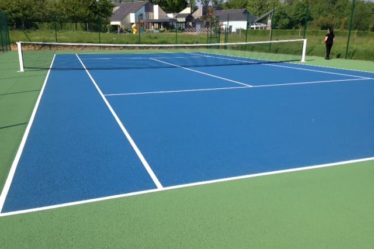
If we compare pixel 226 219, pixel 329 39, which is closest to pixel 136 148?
pixel 226 219

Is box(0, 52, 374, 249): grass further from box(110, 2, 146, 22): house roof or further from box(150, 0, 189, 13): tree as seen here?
box(150, 0, 189, 13): tree

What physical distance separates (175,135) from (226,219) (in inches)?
134

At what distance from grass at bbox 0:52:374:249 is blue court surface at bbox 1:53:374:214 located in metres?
0.38

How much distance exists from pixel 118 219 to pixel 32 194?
1.34 meters

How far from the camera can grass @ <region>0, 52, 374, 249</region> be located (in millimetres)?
3711

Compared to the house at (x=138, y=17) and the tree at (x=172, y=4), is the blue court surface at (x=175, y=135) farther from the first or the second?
the tree at (x=172, y=4)

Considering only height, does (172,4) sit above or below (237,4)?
below

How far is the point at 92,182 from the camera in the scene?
5125mm

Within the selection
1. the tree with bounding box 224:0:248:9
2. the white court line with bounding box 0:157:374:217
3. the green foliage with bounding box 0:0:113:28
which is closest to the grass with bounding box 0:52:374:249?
the white court line with bounding box 0:157:374:217

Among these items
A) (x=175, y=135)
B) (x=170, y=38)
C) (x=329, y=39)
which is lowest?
(x=175, y=135)

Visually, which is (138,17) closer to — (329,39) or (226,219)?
(329,39)

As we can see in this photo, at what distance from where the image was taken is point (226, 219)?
413cm

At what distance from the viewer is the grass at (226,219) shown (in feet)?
12.2

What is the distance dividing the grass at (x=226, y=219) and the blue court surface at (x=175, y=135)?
384mm
